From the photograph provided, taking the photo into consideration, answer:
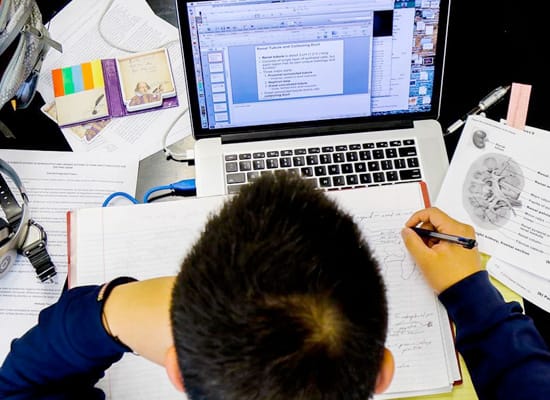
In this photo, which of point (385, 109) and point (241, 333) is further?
point (385, 109)

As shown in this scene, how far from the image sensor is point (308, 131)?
29.5 inches

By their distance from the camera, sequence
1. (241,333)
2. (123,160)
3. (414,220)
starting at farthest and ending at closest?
(123,160) → (414,220) → (241,333)

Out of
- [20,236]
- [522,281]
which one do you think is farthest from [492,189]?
[20,236]

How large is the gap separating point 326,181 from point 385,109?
0.12 m

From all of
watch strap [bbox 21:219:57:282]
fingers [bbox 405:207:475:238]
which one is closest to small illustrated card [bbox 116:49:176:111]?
watch strap [bbox 21:219:57:282]

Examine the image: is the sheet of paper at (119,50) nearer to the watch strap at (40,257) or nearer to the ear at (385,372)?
the watch strap at (40,257)

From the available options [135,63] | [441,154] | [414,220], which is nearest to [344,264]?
[414,220]

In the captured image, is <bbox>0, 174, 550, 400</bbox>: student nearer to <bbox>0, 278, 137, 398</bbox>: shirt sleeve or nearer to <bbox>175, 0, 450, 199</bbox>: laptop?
<bbox>0, 278, 137, 398</bbox>: shirt sleeve

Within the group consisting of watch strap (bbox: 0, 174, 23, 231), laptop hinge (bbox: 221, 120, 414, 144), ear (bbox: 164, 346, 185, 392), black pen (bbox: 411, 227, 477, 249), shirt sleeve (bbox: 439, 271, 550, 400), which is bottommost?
shirt sleeve (bbox: 439, 271, 550, 400)

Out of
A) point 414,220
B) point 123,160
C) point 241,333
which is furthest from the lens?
point 123,160

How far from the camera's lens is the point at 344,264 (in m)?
0.39

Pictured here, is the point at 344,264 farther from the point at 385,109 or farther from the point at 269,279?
the point at 385,109

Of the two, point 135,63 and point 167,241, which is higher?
point 135,63

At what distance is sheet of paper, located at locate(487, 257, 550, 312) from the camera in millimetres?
682
